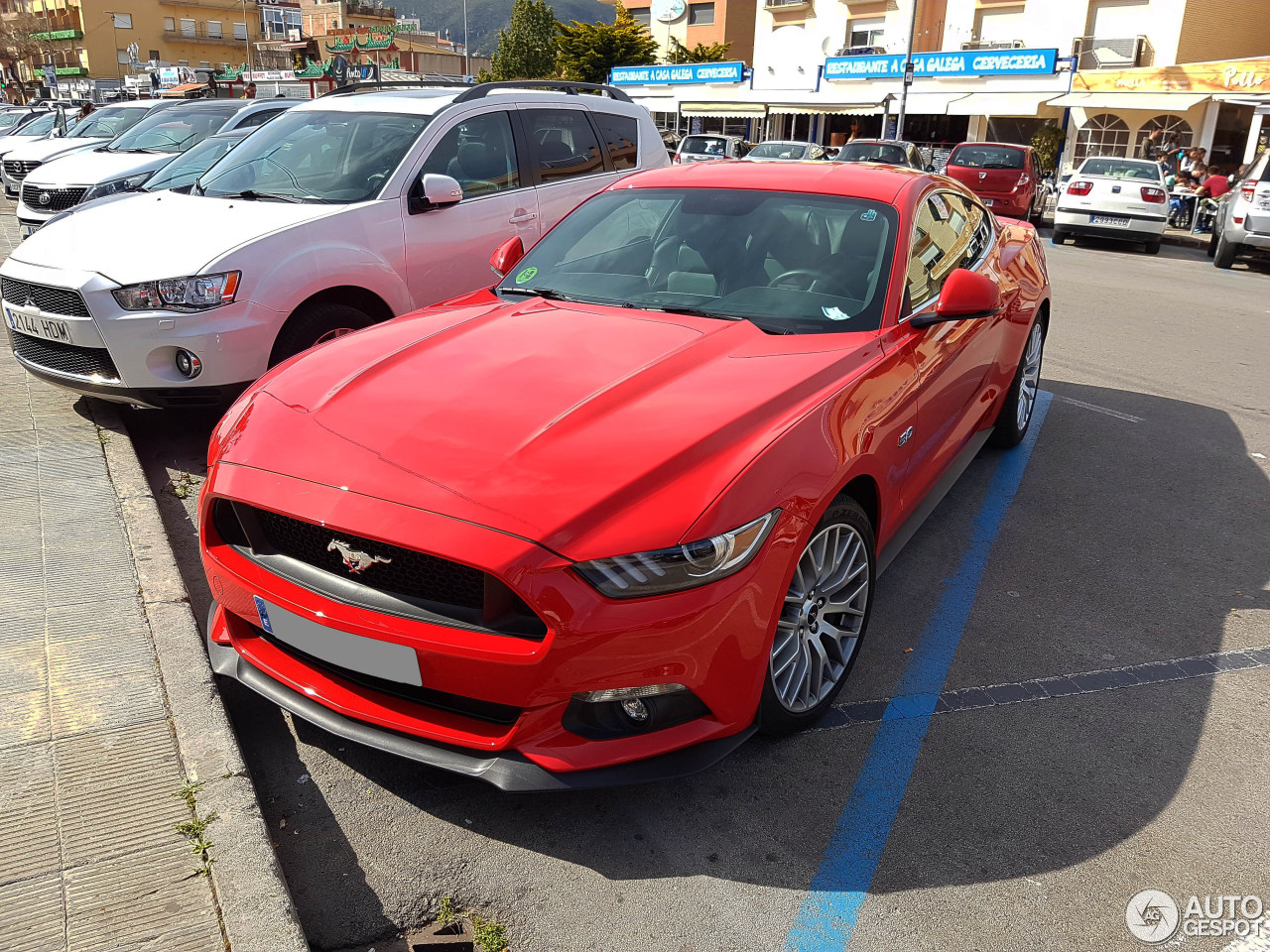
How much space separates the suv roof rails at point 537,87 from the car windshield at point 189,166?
1714 millimetres

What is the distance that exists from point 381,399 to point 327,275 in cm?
278

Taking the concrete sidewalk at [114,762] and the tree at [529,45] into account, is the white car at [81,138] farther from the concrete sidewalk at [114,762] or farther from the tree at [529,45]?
the tree at [529,45]

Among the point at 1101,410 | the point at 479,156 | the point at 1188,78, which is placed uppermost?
the point at 1188,78

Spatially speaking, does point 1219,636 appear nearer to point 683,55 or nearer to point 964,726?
point 964,726

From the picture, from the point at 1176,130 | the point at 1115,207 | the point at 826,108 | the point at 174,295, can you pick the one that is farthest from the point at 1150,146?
the point at 174,295

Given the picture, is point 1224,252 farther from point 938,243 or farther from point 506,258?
point 506,258

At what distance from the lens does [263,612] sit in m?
2.80

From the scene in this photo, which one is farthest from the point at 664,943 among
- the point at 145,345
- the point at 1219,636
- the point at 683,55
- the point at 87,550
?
the point at 683,55

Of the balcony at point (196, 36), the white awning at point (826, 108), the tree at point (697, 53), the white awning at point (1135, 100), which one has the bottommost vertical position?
the white awning at point (826, 108)

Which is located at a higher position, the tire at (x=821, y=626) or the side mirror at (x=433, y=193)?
the side mirror at (x=433, y=193)

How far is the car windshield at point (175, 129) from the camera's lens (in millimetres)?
12141

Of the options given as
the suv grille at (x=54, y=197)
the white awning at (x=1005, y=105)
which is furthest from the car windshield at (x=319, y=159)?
the white awning at (x=1005, y=105)

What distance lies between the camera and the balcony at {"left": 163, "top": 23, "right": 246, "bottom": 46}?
87537 mm

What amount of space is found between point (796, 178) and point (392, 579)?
2664 mm
